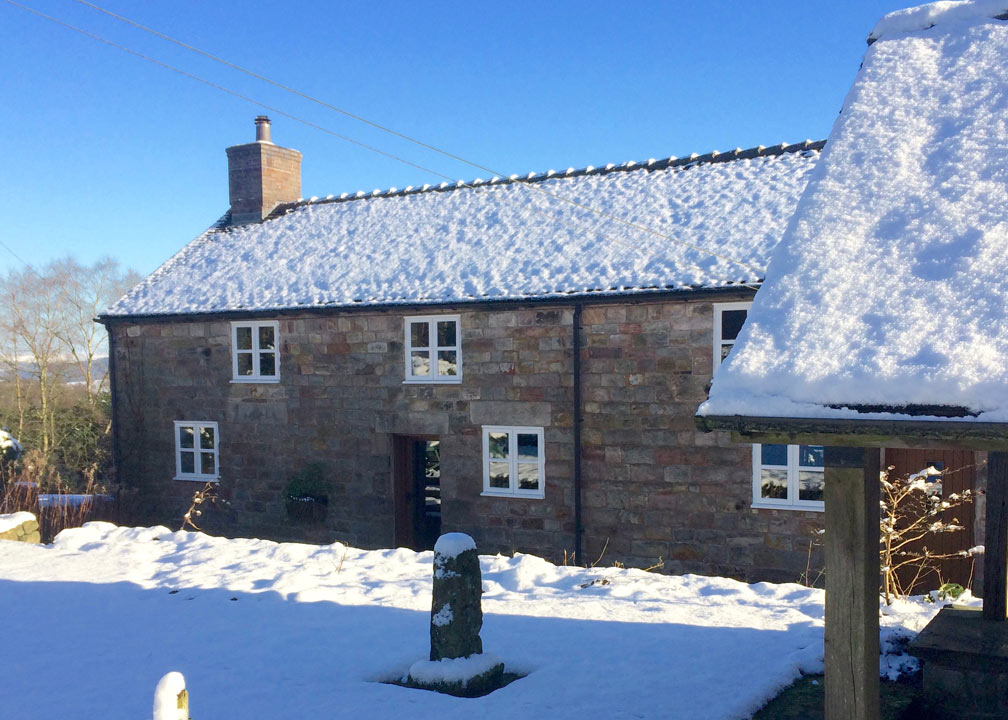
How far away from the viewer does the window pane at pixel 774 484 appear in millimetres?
10891

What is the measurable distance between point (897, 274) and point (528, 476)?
29.8ft

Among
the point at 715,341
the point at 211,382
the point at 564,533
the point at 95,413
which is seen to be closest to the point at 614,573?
the point at 564,533

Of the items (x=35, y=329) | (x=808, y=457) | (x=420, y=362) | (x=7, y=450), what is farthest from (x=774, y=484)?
(x=35, y=329)

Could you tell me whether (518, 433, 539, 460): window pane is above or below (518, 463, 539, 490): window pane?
above

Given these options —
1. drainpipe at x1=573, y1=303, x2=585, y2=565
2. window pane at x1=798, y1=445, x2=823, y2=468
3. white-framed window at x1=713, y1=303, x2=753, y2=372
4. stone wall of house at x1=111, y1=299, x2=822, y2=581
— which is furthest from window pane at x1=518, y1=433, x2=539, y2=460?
window pane at x1=798, y1=445, x2=823, y2=468

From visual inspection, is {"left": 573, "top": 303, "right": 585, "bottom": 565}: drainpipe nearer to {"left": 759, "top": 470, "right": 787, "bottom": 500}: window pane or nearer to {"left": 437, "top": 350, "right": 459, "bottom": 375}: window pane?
{"left": 437, "top": 350, "right": 459, "bottom": 375}: window pane

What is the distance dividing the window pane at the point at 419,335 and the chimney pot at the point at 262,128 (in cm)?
784

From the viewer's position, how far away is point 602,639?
6.90 m

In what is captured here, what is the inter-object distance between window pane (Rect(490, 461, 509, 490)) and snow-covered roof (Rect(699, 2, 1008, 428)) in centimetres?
852

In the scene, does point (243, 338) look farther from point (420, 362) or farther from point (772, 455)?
point (772, 455)

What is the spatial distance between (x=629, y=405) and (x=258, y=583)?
5533mm

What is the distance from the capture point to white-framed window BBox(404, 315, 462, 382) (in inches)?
509

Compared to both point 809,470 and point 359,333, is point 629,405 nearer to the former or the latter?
point 809,470

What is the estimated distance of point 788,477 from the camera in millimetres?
10812
